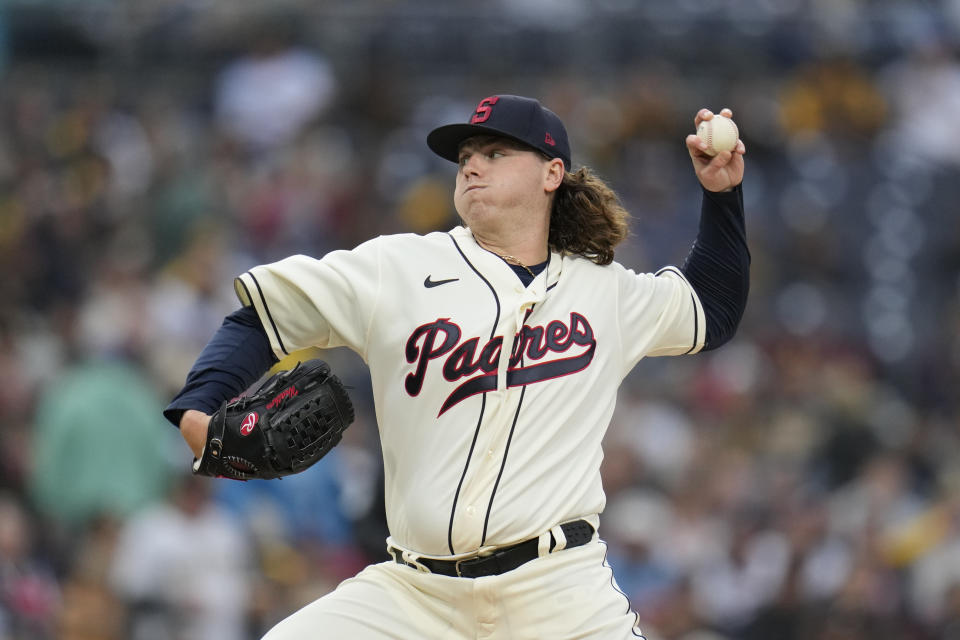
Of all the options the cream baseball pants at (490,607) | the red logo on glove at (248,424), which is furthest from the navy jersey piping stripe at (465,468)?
the red logo on glove at (248,424)

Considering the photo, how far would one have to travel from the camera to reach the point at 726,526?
8.62 metres

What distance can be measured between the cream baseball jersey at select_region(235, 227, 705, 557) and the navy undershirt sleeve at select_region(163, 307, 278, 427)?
44mm

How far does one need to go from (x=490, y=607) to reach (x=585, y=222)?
3.82 feet

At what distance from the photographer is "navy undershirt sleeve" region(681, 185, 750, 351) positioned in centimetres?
438

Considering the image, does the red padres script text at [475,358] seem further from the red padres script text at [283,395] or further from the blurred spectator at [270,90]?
the blurred spectator at [270,90]

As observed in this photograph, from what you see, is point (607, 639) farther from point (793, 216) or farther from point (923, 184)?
point (923, 184)

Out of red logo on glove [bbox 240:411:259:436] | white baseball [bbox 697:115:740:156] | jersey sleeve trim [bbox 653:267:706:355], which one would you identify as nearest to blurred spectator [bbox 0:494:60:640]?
red logo on glove [bbox 240:411:259:436]

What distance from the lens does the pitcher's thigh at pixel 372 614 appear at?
3691 mm

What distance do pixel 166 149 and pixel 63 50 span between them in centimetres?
197

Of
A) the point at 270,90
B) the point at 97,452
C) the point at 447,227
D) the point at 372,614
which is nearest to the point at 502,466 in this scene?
the point at 372,614

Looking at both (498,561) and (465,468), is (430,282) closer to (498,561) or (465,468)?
(465,468)

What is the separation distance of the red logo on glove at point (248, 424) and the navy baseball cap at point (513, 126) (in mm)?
1037

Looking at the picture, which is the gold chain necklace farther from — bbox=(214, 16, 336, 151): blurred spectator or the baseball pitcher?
bbox=(214, 16, 336, 151): blurred spectator

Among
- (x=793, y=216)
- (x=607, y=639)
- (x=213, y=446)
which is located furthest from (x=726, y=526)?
(x=213, y=446)
